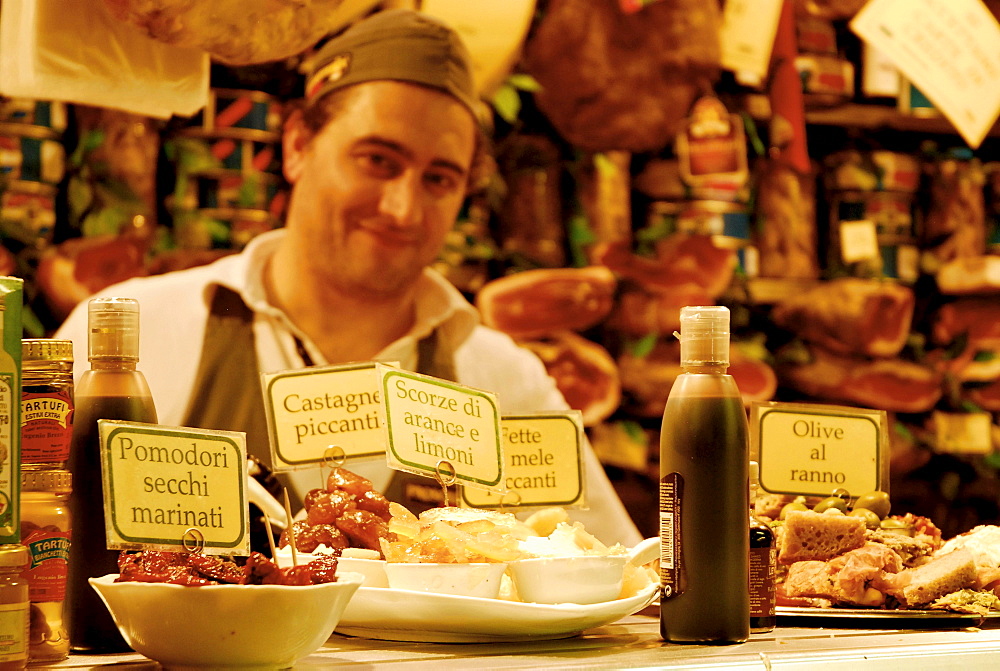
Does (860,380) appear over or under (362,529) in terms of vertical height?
over

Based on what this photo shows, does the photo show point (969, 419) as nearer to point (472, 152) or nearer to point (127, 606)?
point (472, 152)

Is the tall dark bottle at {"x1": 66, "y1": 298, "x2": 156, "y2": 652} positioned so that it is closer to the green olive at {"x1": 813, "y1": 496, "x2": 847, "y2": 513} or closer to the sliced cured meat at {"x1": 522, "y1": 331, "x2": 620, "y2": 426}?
the green olive at {"x1": 813, "y1": 496, "x2": 847, "y2": 513}

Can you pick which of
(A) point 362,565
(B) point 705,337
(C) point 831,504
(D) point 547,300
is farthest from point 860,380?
(A) point 362,565

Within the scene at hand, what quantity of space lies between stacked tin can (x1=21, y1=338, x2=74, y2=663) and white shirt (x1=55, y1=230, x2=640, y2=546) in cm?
138

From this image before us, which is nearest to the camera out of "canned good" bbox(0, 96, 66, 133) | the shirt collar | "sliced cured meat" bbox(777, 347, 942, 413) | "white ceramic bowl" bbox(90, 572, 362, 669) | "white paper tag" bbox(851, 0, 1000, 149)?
"white ceramic bowl" bbox(90, 572, 362, 669)

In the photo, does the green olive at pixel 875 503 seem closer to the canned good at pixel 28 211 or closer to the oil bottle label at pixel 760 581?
the oil bottle label at pixel 760 581

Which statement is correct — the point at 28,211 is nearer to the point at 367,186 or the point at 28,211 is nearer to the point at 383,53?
the point at 367,186

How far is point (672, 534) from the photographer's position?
1089 mm

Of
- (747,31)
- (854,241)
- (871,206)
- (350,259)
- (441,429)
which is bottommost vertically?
(441,429)

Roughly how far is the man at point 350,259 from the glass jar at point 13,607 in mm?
1739

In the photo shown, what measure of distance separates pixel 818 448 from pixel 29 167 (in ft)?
5.87

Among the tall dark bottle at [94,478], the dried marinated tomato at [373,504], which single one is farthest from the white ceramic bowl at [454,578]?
the tall dark bottle at [94,478]

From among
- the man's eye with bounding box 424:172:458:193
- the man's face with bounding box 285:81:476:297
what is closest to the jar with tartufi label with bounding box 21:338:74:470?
the man's face with bounding box 285:81:476:297

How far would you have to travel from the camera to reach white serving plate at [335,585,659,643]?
41.7 inches
